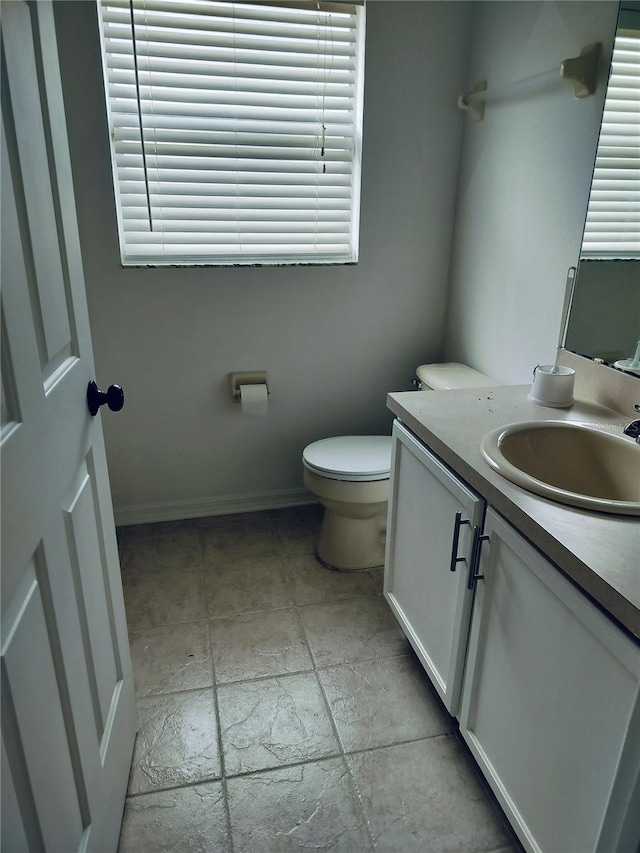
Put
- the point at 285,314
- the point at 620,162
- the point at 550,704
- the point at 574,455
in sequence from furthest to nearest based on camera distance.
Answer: the point at 285,314
the point at 620,162
the point at 574,455
the point at 550,704

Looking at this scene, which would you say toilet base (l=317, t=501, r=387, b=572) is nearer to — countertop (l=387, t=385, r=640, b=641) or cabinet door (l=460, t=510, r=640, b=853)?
countertop (l=387, t=385, r=640, b=641)

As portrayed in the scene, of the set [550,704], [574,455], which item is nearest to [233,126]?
[574,455]

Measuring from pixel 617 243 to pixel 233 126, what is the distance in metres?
1.44

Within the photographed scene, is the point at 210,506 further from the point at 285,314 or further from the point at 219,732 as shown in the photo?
the point at 219,732

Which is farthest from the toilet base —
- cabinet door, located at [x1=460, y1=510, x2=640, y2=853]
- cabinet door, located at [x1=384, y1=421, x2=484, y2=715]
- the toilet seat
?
cabinet door, located at [x1=460, y1=510, x2=640, y2=853]

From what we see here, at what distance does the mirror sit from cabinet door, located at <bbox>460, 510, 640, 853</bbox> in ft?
2.37

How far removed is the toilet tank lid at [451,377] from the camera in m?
2.22

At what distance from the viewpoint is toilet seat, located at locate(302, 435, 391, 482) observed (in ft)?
6.84

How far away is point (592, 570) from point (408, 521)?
779 mm

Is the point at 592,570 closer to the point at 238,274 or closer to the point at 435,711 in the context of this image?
the point at 435,711

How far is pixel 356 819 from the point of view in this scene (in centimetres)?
137

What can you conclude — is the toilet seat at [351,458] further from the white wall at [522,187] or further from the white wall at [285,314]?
the white wall at [522,187]

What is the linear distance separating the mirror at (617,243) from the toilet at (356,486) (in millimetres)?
569

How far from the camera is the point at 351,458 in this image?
7.21 feet
